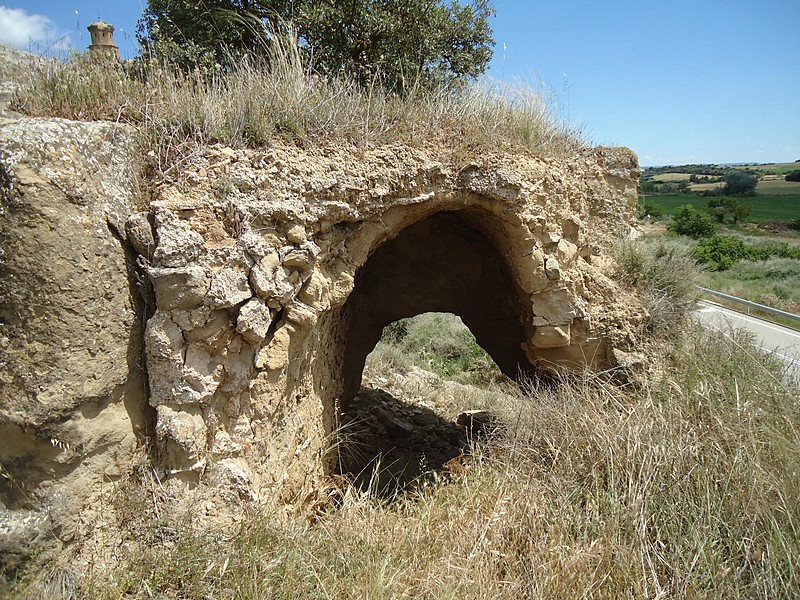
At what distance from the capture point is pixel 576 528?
3211mm

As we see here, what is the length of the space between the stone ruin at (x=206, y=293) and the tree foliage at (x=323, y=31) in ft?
6.17

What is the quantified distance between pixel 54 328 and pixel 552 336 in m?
3.86

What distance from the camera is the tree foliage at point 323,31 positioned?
5.50m

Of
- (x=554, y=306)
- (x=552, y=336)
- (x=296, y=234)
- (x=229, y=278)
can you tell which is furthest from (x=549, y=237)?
(x=229, y=278)

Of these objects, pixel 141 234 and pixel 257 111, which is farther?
pixel 257 111

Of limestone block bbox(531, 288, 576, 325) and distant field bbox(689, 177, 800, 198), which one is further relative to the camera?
distant field bbox(689, 177, 800, 198)

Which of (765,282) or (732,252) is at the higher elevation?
(732,252)

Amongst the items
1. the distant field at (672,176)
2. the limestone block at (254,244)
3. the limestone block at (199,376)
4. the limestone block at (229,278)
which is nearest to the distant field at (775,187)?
the distant field at (672,176)

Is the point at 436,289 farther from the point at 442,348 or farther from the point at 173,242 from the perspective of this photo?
the point at 442,348

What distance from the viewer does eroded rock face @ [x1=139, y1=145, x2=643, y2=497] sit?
3.07m

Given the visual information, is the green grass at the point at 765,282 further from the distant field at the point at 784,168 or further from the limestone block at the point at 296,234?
the distant field at the point at 784,168

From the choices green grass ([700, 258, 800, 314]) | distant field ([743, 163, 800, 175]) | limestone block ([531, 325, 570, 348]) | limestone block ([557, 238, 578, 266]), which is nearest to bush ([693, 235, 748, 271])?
green grass ([700, 258, 800, 314])

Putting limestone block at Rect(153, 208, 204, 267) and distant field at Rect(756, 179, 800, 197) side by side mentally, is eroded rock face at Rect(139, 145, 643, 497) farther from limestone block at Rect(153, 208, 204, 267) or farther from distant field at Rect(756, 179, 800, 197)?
distant field at Rect(756, 179, 800, 197)

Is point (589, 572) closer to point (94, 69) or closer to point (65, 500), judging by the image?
point (65, 500)
